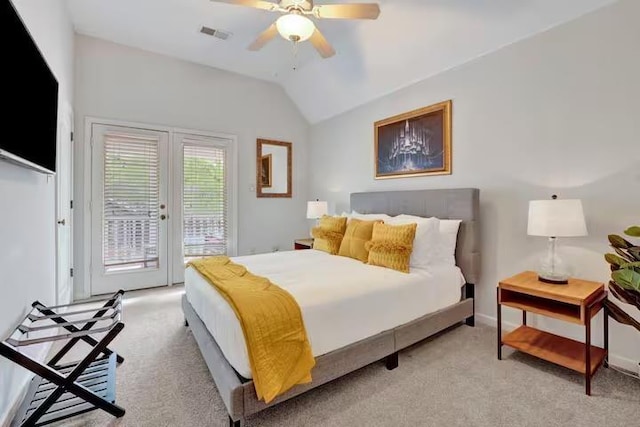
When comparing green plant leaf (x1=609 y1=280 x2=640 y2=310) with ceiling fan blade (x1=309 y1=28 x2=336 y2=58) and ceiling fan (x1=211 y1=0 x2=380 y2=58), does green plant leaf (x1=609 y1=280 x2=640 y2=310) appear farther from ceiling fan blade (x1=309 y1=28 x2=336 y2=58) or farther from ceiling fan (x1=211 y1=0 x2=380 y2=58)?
ceiling fan blade (x1=309 y1=28 x2=336 y2=58)

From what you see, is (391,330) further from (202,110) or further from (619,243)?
(202,110)

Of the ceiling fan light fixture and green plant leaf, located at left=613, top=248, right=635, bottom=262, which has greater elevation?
the ceiling fan light fixture

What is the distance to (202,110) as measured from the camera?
181 inches

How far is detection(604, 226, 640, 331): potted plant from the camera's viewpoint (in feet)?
5.90

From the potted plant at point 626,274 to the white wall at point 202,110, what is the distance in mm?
4277

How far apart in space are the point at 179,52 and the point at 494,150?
13.7 feet

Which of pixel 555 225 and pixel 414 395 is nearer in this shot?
pixel 414 395

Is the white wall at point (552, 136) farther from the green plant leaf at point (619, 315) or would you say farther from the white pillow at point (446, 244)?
the white pillow at point (446, 244)

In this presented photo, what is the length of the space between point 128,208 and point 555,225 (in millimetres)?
4707

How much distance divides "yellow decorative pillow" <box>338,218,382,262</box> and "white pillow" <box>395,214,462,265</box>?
517 mm

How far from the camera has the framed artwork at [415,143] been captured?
3373 mm

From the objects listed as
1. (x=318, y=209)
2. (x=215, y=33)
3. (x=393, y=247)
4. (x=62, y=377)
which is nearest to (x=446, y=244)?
(x=393, y=247)

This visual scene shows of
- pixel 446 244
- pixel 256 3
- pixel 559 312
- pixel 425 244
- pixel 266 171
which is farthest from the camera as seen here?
pixel 266 171

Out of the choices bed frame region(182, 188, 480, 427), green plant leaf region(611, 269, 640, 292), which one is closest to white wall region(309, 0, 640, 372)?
bed frame region(182, 188, 480, 427)
